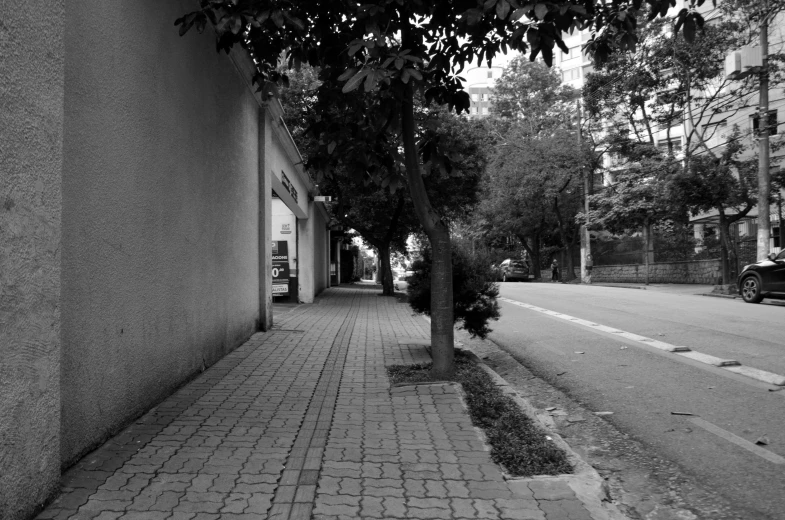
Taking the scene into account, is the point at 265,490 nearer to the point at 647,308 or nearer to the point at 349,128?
the point at 349,128

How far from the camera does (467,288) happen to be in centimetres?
805

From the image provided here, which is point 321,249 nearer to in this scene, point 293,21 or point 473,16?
point 293,21

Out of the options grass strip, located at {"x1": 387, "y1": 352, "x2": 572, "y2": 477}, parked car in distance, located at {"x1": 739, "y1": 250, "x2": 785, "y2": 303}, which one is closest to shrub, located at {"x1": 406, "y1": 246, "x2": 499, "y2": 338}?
grass strip, located at {"x1": 387, "y1": 352, "x2": 572, "y2": 477}

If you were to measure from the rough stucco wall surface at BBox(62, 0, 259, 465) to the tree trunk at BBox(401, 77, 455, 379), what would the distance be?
2229 millimetres

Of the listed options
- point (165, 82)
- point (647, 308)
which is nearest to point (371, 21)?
point (165, 82)

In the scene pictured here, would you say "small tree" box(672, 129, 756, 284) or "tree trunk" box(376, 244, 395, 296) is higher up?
"small tree" box(672, 129, 756, 284)

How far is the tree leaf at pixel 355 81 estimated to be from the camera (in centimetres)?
448

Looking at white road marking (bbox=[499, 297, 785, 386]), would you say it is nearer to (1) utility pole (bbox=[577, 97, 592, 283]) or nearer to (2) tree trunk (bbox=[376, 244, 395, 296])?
(2) tree trunk (bbox=[376, 244, 395, 296])

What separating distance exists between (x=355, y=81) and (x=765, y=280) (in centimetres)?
1433

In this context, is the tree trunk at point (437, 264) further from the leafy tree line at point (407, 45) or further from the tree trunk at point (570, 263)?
the tree trunk at point (570, 263)

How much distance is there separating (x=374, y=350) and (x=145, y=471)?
5.35 m

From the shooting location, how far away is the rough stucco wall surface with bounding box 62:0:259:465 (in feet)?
12.8

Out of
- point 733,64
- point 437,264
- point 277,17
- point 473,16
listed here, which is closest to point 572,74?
point 733,64

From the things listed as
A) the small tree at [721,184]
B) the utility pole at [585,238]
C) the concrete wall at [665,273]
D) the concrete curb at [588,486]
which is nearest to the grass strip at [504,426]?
the concrete curb at [588,486]
